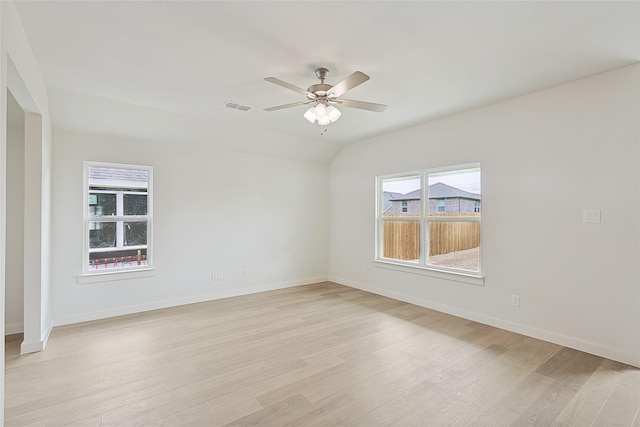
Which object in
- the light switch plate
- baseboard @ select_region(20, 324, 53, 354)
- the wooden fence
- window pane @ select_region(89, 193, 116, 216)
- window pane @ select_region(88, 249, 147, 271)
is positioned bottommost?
baseboard @ select_region(20, 324, 53, 354)

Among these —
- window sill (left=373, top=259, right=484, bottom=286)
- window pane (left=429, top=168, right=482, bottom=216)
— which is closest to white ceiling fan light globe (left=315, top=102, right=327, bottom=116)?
window pane (left=429, top=168, right=482, bottom=216)

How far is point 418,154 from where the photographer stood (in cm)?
461

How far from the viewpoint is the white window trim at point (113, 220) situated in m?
3.99

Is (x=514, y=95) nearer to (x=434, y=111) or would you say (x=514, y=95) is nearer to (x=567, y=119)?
(x=567, y=119)

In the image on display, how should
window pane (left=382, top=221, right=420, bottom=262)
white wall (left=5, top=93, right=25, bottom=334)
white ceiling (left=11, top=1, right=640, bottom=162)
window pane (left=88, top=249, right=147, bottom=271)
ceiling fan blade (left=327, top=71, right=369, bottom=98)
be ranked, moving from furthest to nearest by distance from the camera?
window pane (left=382, top=221, right=420, bottom=262)
window pane (left=88, top=249, right=147, bottom=271)
white wall (left=5, top=93, right=25, bottom=334)
ceiling fan blade (left=327, top=71, right=369, bottom=98)
white ceiling (left=11, top=1, right=640, bottom=162)

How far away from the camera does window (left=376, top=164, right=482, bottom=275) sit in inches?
160

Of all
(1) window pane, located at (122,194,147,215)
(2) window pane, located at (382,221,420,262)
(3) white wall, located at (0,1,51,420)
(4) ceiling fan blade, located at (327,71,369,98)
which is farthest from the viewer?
(2) window pane, located at (382,221,420,262)

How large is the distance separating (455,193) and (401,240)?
3.87ft

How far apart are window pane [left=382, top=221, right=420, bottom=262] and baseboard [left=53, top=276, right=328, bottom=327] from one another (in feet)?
5.60

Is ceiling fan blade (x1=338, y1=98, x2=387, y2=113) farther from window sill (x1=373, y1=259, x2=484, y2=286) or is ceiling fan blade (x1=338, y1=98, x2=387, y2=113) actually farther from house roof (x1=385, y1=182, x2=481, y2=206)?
window sill (x1=373, y1=259, x2=484, y2=286)

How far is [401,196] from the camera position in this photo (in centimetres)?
505

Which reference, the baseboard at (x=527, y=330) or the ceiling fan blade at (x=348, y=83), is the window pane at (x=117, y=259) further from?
the baseboard at (x=527, y=330)

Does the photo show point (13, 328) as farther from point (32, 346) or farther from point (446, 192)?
point (446, 192)

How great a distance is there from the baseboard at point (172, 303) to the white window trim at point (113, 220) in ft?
1.40
